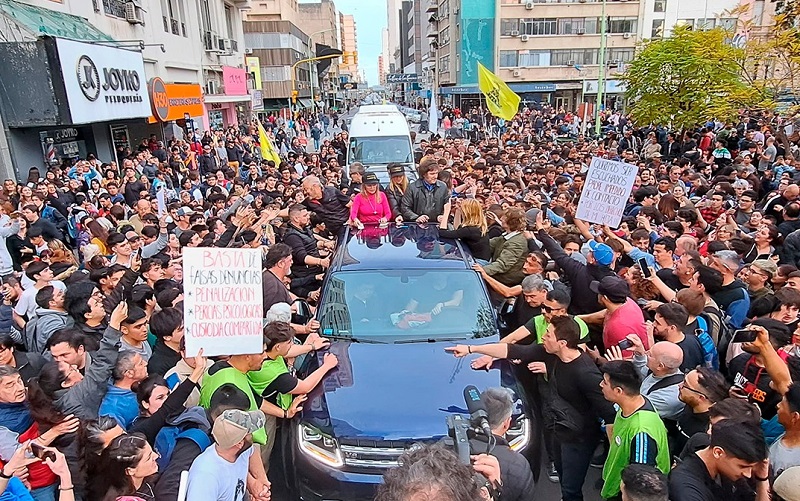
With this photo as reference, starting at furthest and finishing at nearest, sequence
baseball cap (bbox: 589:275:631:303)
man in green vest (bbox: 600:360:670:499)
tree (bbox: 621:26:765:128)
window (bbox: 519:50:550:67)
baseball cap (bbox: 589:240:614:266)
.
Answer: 1. window (bbox: 519:50:550:67)
2. tree (bbox: 621:26:765:128)
3. baseball cap (bbox: 589:240:614:266)
4. baseball cap (bbox: 589:275:631:303)
5. man in green vest (bbox: 600:360:670:499)

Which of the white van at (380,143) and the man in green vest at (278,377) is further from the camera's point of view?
the white van at (380,143)

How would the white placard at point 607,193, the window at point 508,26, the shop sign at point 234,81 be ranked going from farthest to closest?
the window at point 508,26 < the shop sign at point 234,81 < the white placard at point 607,193

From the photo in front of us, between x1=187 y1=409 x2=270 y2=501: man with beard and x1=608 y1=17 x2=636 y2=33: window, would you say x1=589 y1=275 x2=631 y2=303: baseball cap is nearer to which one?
x1=187 y1=409 x2=270 y2=501: man with beard

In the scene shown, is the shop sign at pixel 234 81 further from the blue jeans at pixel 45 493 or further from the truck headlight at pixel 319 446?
the blue jeans at pixel 45 493

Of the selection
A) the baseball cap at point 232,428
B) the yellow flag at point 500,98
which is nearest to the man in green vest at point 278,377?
the baseball cap at point 232,428

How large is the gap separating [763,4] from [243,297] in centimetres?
6055

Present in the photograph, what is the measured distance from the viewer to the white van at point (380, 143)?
13641 millimetres

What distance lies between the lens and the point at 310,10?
10800 cm

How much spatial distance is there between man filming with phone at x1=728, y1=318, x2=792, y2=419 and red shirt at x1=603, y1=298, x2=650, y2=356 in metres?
0.66

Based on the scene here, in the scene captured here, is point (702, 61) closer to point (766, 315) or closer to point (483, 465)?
point (766, 315)

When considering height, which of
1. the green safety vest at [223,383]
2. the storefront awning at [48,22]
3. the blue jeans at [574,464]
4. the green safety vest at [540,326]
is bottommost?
the blue jeans at [574,464]

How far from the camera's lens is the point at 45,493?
284 centimetres

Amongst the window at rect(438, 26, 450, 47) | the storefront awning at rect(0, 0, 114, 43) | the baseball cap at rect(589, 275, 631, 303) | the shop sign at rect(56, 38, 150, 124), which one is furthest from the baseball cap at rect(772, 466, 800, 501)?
the window at rect(438, 26, 450, 47)

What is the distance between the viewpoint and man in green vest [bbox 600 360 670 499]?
3119 millimetres
